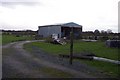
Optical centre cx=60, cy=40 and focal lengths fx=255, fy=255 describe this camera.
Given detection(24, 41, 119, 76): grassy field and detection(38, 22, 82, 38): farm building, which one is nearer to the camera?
detection(24, 41, 119, 76): grassy field

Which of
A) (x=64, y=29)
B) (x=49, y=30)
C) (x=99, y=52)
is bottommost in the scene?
(x=99, y=52)

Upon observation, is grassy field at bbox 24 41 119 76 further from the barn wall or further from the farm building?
the barn wall

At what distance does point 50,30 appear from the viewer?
216 feet

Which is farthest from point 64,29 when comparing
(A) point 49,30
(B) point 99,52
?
(B) point 99,52

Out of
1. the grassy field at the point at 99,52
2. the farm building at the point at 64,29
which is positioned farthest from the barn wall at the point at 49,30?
the grassy field at the point at 99,52

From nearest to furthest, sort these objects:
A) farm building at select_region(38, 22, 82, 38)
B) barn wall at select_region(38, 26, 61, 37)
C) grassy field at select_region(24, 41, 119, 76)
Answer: grassy field at select_region(24, 41, 119, 76), farm building at select_region(38, 22, 82, 38), barn wall at select_region(38, 26, 61, 37)

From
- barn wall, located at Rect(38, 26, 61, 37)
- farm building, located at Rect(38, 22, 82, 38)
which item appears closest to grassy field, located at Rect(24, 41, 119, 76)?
farm building, located at Rect(38, 22, 82, 38)

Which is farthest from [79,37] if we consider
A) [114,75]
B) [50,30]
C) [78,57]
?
[114,75]

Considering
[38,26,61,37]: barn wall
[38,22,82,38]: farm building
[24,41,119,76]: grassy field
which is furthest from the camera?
[38,26,61,37]: barn wall

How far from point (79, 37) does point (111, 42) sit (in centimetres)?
3092

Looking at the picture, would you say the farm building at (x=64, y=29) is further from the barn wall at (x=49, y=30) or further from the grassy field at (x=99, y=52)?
the grassy field at (x=99, y=52)

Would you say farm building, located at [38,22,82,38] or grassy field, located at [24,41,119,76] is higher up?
farm building, located at [38,22,82,38]

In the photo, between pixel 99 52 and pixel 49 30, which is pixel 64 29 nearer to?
pixel 49 30

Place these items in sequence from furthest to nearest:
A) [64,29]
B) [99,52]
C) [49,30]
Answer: [49,30] < [64,29] < [99,52]
